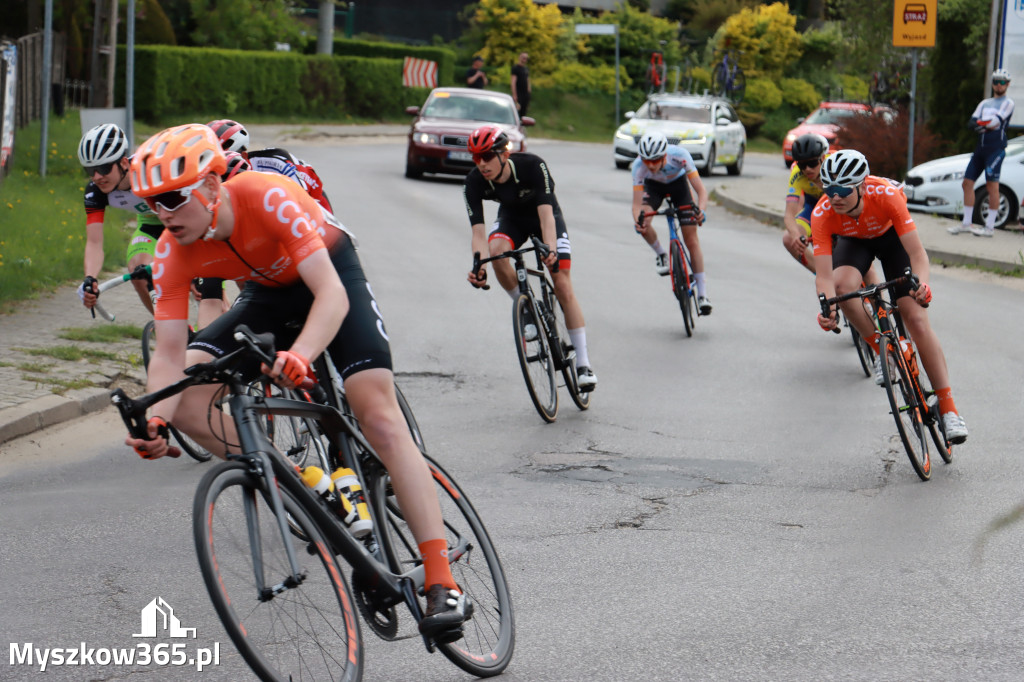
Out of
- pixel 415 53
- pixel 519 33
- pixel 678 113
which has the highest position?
pixel 519 33

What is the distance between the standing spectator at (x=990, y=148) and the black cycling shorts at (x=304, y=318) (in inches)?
560

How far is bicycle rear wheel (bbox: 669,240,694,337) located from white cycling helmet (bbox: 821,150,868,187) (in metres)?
4.23

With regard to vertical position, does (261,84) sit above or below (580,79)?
below

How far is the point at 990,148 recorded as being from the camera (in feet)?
57.5

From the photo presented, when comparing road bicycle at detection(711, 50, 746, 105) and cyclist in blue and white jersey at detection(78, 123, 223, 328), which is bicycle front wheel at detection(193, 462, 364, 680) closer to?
cyclist in blue and white jersey at detection(78, 123, 223, 328)

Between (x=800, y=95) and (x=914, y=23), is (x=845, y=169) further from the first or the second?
(x=800, y=95)

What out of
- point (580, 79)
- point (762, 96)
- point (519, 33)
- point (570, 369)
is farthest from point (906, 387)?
point (762, 96)

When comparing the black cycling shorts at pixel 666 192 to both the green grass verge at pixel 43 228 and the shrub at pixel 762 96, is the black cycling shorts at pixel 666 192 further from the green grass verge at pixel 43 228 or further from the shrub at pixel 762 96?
the shrub at pixel 762 96

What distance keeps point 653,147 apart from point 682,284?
1276mm

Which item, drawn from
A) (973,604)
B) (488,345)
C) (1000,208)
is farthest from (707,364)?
(1000,208)

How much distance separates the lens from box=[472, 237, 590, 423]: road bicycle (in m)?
8.59

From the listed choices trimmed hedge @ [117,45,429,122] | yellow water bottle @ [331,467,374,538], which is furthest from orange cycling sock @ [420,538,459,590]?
trimmed hedge @ [117,45,429,122]

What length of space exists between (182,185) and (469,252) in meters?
12.5

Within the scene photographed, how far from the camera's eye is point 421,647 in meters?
4.73
